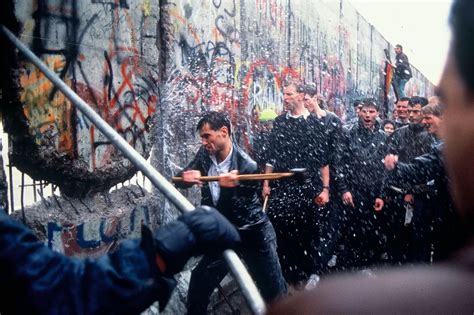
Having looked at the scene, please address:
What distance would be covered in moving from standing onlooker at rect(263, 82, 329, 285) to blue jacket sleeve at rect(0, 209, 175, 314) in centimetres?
323

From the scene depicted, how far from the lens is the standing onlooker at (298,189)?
4.78 metres

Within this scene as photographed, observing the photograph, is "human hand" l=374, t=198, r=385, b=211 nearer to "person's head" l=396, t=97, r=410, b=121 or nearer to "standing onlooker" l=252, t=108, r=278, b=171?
"standing onlooker" l=252, t=108, r=278, b=171

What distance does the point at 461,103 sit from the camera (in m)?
0.65

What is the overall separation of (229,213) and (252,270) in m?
0.48

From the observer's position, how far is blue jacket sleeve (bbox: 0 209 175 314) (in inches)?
55.5

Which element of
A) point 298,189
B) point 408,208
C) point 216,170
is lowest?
point 408,208

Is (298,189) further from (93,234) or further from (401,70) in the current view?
(401,70)

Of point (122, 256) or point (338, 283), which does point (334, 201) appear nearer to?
point (122, 256)

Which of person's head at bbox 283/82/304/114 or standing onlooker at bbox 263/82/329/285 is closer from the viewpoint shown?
standing onlooker at bbox 263/82/329/285

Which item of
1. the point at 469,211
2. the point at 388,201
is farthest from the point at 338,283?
the point at 388,201

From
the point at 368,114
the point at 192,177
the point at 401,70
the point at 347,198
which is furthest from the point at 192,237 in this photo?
the point at 401,70

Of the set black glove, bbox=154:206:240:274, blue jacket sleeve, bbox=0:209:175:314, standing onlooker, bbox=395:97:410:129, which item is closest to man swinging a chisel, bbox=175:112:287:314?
black glove, bbox=154:206:240:274

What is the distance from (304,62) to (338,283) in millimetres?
7352

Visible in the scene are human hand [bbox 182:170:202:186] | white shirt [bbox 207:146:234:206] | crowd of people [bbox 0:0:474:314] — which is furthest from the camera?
white shirt [bbox 207:146:234:206]
